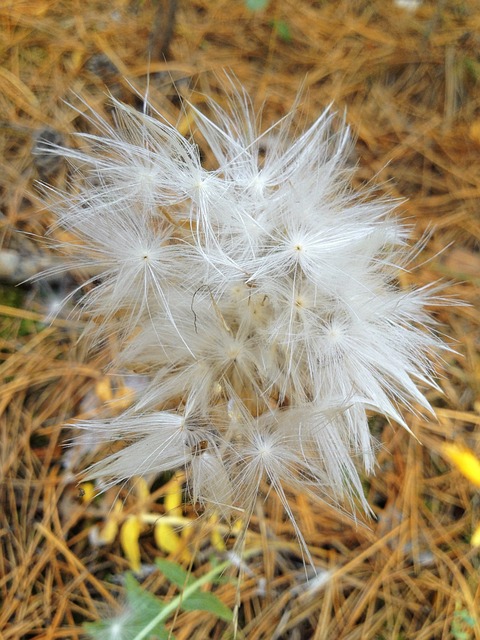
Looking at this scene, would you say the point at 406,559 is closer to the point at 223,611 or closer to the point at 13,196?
the point at 223,611

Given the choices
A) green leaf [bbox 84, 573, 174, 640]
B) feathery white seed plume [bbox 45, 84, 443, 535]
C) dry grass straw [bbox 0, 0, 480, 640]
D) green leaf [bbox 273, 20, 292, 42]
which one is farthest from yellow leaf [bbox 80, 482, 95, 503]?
green leaf [bbox 273, 20, 292, 42]

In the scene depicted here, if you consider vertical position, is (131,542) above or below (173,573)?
below

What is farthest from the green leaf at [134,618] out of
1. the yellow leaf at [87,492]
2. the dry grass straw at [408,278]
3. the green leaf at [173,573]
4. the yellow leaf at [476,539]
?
the yellow leaf at [476,539]

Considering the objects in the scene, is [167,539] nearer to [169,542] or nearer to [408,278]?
[169,542]

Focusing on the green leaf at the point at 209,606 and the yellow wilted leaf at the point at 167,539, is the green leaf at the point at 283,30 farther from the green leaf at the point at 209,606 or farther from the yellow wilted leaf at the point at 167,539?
the green leaf at the point at 209,606

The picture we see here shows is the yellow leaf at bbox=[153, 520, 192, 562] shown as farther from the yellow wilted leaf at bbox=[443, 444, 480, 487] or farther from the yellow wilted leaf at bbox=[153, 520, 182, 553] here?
the yellow wilted leaf at bbox=[443, 444, 480, 487]

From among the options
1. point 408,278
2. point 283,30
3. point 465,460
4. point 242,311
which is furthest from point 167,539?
point 283,30
